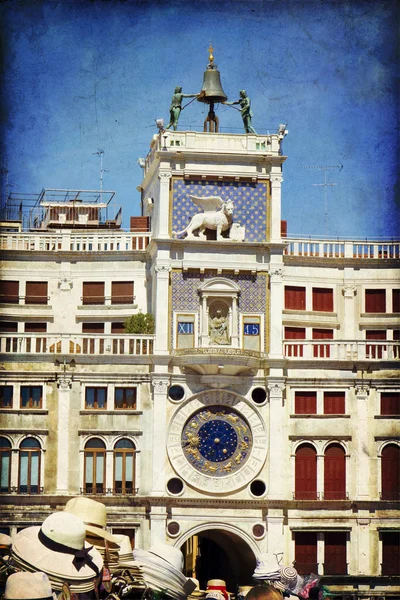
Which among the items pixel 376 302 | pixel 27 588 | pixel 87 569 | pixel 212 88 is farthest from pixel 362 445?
pixel 27 588

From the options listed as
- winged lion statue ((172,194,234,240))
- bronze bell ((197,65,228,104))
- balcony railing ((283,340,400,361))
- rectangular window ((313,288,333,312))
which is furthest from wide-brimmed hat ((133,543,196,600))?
bronze bell ((197,65,228,104))

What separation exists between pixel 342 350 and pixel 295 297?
3.66 m

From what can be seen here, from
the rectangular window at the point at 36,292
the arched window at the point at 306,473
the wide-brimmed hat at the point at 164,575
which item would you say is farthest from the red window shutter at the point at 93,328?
the wide-brimmed hat at the point at 164,575

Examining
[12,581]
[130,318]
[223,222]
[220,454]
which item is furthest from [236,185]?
[12,581]

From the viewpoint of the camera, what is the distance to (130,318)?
66125 millimetres

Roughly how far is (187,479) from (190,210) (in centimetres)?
1162

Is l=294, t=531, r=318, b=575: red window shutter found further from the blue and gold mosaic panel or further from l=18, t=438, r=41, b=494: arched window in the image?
the blue and gold mosaic panel

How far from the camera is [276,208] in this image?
6606 centimetres

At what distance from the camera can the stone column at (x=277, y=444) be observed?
6431 cm

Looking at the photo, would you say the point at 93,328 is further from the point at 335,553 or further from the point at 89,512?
the point at 89,512

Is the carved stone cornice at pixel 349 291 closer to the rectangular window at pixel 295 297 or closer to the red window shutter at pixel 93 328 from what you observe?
the rectangular window at pixel 295 297

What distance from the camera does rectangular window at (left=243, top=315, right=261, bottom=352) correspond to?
2566 inches

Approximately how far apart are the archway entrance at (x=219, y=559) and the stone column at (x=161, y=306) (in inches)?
335

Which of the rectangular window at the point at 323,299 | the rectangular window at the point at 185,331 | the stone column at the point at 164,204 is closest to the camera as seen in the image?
the rectangular window at the point at 185,331
